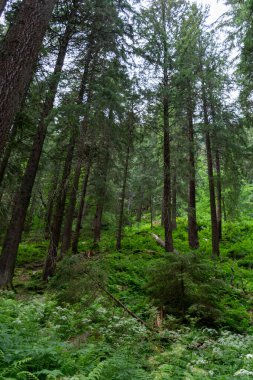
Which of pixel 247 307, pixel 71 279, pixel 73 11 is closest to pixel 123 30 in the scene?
pixel 73 11

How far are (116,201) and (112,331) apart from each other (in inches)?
537

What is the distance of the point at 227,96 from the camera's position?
1666 cm

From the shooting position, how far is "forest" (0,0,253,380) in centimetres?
463

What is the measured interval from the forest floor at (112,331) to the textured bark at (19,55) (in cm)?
310

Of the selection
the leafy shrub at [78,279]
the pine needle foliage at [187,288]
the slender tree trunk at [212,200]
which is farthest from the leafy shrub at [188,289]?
the slender tree trunk at [212,200]

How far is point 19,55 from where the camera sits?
4.94 meters

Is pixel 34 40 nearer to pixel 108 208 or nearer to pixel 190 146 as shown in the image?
pixel 190 146

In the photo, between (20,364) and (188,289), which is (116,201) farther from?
Result: (20,364)

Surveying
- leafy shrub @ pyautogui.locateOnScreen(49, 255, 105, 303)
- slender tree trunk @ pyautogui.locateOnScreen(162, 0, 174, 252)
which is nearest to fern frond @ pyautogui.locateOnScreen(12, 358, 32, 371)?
leafy shrub @ pyautogui.locateOnScreen(49, 255, 105, 303)

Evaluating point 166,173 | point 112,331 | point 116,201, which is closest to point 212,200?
point 166,173

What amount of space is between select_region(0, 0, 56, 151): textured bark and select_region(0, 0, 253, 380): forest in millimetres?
21

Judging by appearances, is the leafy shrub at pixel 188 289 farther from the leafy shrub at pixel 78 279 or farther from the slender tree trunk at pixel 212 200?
the slender tree trunk at pixel 212 200

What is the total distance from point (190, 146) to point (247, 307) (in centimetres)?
828

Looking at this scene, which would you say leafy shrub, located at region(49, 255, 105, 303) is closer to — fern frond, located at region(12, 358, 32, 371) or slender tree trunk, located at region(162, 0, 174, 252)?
fern frond, located at region(12, 358, 32, 371)
